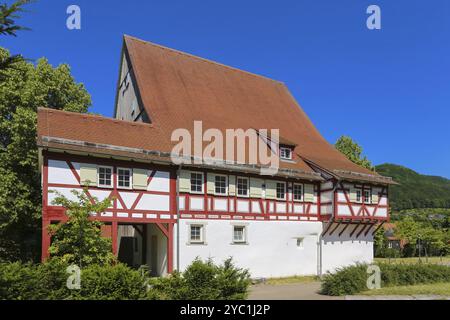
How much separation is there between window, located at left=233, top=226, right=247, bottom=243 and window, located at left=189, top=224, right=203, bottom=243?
5.89ft

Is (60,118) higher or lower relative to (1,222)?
higher

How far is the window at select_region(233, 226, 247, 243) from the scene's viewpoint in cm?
2128

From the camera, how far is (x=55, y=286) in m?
10.6

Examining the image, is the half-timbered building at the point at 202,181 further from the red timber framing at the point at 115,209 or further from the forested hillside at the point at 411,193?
the forested hillside at the point at 411,193

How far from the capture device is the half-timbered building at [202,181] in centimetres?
1798

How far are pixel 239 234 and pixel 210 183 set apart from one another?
285 cm

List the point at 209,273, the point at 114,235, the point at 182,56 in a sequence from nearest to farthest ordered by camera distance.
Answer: the point at 209,273 → the point at 114,235 → the point at 182,56

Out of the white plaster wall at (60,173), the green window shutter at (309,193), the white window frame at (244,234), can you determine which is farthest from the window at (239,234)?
the white plaster wall at (60,173)

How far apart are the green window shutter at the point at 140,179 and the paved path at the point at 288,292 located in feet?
19.5

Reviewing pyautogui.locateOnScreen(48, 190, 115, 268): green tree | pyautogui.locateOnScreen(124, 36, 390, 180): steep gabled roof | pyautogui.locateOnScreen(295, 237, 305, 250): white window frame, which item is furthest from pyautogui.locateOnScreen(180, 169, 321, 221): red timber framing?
pyautogui.locateOnScreen(48, 190, 115, 268): green tree

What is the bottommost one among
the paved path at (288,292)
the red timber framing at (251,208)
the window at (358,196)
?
the paved path at (288,292)
